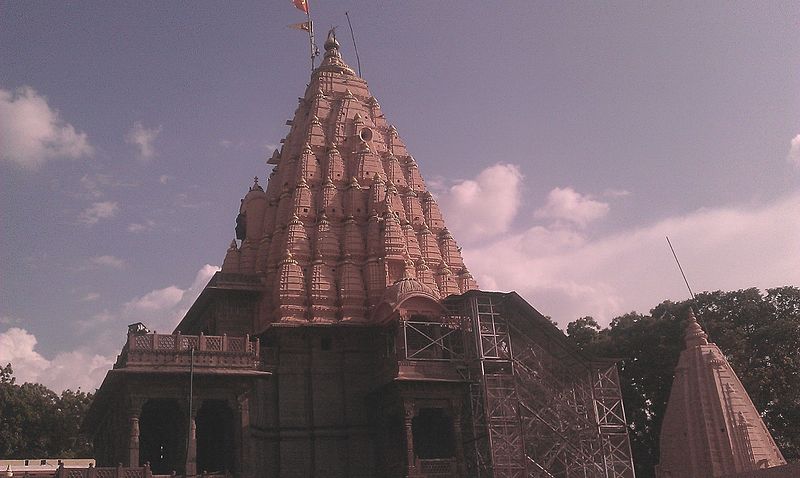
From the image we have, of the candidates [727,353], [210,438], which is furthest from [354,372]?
[727,353]

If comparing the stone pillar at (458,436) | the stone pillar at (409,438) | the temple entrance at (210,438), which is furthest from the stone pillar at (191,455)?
the stone pillar at (458,436)

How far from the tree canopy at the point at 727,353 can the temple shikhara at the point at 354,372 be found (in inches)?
382

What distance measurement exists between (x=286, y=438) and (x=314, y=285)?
6.08m

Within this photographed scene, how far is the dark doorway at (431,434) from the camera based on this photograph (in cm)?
3017

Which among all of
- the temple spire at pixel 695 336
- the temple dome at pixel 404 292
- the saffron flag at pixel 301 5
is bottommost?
the temple spire at pixel 695 336

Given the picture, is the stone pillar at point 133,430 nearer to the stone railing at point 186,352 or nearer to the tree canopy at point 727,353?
the stone railing at point 186,352

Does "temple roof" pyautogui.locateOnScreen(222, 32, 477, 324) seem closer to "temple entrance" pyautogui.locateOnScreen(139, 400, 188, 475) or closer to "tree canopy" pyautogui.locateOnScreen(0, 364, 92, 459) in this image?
"temple entrance" pyautogui.locateOnScreen(139, 400, 188, 475)

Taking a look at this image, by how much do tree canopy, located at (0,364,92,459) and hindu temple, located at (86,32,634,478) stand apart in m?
18.9

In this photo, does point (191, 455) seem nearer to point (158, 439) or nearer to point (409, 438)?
point (409, 438)

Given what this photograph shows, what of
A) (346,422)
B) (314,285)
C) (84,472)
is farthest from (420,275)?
(84,472)

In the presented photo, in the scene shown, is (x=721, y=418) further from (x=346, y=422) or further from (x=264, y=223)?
(x=264, y=223)

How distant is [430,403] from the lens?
90.0 ft

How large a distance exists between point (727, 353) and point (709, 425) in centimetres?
1409

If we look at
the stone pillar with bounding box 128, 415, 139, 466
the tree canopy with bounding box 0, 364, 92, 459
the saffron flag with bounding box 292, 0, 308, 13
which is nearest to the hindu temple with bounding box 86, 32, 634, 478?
the stone pillar with bounding box 128, 415, 139, 466
